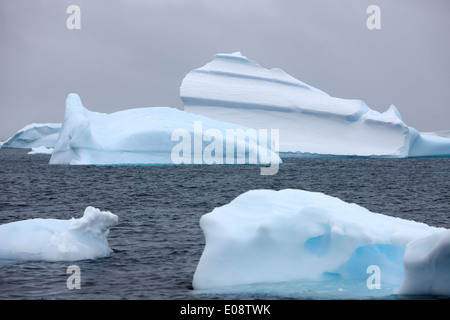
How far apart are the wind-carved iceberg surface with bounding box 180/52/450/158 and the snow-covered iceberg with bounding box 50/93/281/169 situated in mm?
7864

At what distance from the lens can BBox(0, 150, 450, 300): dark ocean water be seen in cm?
812

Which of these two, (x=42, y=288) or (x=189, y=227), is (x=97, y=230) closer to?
(x=42, y=288)

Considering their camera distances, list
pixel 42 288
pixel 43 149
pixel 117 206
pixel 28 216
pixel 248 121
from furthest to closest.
Result: 1. pixel 43 149
2. pixel 248 121
3. pixel 117 206
4. pixel 28 216
5. pixel 42 288

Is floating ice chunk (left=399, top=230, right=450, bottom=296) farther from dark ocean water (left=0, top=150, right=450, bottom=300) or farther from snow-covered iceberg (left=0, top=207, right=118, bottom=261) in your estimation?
snow-covered iceberg (left=0, top=207, right=118, bottom=261)

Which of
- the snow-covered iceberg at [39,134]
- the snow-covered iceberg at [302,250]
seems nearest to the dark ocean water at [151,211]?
the snow-covered iceberg at [302,250]

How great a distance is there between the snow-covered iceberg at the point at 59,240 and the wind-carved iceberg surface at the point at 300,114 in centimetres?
3293

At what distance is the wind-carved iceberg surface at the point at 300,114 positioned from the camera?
141 ft

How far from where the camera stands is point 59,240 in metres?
9.85

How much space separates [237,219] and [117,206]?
30.9 ft

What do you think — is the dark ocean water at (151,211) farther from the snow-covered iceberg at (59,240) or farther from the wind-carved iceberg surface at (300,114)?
the wind-carved iceberg surface at (300,114)

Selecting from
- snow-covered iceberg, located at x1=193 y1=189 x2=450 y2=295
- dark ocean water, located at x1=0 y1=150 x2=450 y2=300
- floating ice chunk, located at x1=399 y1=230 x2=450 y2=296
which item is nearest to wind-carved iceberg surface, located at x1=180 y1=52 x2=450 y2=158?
dark ocean water, located at x1=0 y1=150 x2=450 y2=300

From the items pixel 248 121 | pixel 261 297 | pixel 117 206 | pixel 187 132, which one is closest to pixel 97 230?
pixel 261 297

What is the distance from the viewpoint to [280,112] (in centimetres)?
4350

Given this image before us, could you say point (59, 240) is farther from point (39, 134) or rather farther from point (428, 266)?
point (39, 134)
